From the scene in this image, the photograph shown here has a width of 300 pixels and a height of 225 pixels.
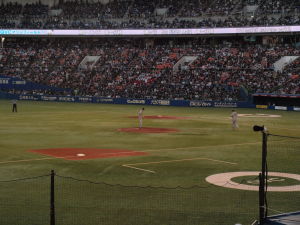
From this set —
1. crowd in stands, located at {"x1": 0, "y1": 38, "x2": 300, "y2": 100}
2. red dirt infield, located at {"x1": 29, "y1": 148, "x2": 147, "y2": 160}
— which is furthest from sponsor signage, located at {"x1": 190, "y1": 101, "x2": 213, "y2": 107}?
red dirt infield, located at {"x1": 29, "y1": 148, "x2": 147, "y2": 160}

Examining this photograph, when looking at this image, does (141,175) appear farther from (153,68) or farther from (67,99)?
(67,99)

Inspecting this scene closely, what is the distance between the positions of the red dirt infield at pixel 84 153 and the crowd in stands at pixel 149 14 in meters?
49.6

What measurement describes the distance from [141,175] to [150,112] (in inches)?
1419

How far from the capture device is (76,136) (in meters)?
31.2

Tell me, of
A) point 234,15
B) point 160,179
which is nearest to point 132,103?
point 234,15

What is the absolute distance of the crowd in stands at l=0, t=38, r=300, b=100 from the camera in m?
64.9

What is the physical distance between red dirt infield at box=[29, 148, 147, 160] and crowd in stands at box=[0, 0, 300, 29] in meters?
49.6

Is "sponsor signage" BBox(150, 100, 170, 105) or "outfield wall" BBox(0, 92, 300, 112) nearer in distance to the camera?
"outfield wall" BBox(0, 92, 300, 112)

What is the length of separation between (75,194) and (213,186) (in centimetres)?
475

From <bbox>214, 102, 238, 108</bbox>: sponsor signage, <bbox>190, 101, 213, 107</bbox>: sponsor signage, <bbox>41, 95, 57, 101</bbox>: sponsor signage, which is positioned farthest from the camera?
<bbox>41, 95, 57, 101</bbox>: sponsor signage

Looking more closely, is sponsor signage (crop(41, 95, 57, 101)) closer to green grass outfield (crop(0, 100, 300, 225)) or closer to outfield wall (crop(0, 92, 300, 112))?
outfield wall (crop(0, 92, 300, 112))

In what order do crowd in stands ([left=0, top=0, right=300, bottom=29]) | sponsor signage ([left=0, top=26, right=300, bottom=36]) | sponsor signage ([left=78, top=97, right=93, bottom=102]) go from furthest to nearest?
sponsor signage ([left=78, top=97, right=93, bottom=102]), crowd in stands ([left=0, top=0, right=300, bottom=29]), sponsor signage ([left=0, top=26, right=300, bottom=36])

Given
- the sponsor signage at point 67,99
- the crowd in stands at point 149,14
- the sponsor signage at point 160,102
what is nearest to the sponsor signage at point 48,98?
the sponsor signage at point 67,99

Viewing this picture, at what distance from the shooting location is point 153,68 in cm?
7488
